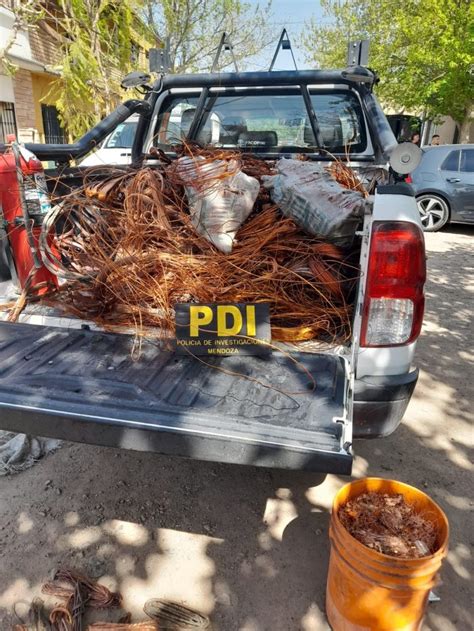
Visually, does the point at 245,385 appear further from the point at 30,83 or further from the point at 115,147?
the point at 30,83

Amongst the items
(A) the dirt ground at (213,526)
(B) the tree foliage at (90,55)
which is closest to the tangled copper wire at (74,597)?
(A) the dirt ground at (213,526)

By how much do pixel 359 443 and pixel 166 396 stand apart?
5.18 ft

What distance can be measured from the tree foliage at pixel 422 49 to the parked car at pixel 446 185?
633 cm

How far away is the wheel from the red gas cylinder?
7884 mm

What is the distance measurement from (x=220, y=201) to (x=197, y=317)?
0.63 meters

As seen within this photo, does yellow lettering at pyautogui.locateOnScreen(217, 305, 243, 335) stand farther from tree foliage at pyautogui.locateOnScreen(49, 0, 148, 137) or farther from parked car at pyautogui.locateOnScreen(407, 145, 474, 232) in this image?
tree foliage at pyautogui.locateOnScreen(49, 0, 148, 137)

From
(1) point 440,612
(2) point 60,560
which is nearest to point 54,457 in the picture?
(2) point 60,560

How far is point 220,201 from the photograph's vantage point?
2.33m

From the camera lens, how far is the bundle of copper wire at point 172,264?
2.24 m

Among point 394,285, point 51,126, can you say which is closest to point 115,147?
point 51,126

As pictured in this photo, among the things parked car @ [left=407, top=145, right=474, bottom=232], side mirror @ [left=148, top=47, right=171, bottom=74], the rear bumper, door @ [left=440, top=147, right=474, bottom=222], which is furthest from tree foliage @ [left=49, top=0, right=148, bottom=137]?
the rear bumper

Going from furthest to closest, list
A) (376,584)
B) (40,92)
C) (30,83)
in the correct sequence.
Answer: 1. (40,92)
2. (30,83)
3. (376,584)

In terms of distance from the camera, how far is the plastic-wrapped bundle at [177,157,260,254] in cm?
234

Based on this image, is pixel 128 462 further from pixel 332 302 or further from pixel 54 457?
pixel 332 302
